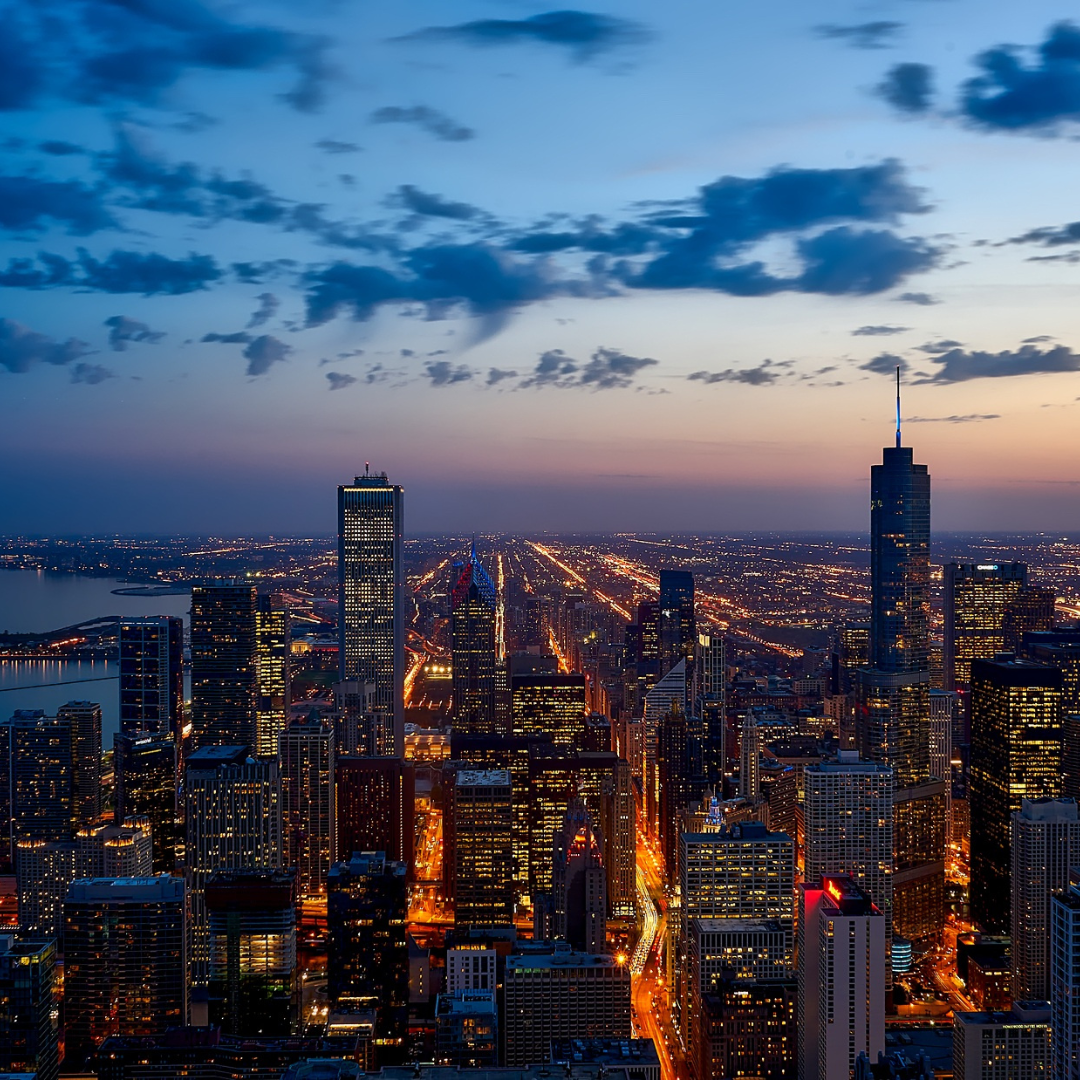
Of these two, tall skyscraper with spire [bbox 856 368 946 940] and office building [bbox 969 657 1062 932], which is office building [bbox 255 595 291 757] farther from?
office building [bbox 969 657 1062 932]

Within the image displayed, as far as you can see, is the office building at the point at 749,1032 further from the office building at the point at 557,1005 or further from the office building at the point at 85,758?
the office building at the point at 85,758

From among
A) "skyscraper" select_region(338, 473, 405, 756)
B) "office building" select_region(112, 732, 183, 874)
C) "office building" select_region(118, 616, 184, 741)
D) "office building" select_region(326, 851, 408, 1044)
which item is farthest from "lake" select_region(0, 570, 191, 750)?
"office building" select_region(326, 851, 408, 1044)

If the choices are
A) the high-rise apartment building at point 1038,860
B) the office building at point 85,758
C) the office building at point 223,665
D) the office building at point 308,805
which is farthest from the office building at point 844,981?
the office building at point 223,665

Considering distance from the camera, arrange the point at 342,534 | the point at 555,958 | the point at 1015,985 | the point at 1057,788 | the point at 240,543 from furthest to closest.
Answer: the point at 342,534
the point at 240,543
the point at 1057,788
the point at 1015,985
the point at 555,958

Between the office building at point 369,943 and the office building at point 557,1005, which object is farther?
the office building at point 369,943

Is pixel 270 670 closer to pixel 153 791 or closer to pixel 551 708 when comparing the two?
pixel 153 791

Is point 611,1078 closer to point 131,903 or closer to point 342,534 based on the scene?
point 131,903

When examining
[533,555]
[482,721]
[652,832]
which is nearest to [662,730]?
[652,832]
